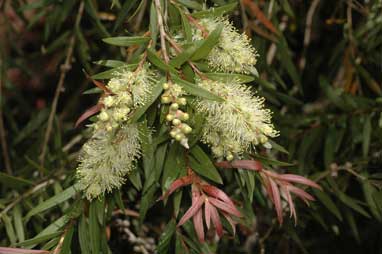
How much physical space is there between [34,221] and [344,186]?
3.41 ft

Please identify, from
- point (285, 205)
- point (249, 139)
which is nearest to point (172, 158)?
point (249, 139)

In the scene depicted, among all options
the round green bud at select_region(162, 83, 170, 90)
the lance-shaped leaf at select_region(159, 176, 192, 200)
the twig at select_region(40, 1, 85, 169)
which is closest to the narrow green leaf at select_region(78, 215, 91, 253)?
the lance-shaped leaf at select_region(159, 176, 192, 200)

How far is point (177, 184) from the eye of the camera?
1.27 m

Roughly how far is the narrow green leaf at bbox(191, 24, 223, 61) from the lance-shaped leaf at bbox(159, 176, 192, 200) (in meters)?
0.29

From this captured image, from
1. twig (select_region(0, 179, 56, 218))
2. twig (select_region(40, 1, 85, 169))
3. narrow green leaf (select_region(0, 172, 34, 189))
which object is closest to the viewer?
narrow green leaf (select_region(0, 172, 34, 189))

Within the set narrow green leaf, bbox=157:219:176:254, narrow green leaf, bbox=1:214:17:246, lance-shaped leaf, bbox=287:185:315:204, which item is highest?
lance-shaped leaf, bbox=287:185:315:204

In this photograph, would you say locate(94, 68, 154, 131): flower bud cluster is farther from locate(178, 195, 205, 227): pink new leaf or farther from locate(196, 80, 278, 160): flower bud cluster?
locate(178, 195, 205, 227): pink new leaf

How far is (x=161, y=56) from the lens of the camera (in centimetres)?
131

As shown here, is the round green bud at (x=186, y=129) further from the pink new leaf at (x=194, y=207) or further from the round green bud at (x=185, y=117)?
the pink new leaf at (x=194, y=207)

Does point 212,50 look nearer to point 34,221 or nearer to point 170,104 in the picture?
point 170,104

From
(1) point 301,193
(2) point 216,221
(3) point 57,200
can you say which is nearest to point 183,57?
(2) point 216,221

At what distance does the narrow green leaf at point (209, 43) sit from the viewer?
1.21 metres

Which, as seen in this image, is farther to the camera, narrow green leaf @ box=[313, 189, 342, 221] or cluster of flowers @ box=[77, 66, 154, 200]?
narrow green leaf @ box=[313, 189, 342, 221]

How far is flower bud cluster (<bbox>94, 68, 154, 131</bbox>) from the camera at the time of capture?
116 centimetres
